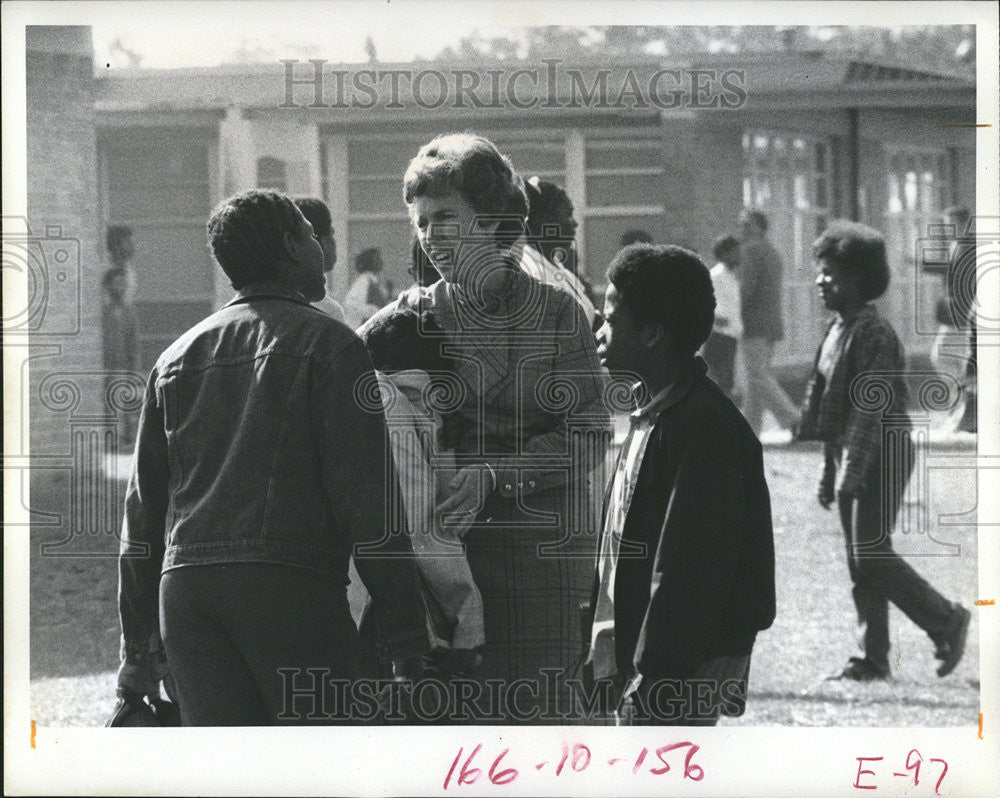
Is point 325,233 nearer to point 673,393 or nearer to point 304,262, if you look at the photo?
point 304,262

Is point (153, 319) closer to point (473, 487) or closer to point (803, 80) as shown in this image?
point (473, 487)

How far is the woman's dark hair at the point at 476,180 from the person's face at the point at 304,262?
0.29 m

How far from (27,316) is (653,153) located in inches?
69.2

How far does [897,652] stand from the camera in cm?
359

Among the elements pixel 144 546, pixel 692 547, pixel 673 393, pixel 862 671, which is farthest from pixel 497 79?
pixel 862 671

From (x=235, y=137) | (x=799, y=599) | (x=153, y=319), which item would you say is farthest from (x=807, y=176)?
(x=153, y=319)

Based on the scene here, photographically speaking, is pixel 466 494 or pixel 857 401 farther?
pixel 857 401

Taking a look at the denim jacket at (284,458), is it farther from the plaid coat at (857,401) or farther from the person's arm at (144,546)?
the plaid coat at (857,401)

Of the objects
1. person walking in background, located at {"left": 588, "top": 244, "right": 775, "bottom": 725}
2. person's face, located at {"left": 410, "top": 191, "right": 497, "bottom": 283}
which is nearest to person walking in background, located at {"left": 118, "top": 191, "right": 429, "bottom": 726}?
person's face, located at {"left": 410, "top": 191, "right": 497, "bottom": 283}

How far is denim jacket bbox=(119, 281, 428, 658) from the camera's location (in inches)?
120

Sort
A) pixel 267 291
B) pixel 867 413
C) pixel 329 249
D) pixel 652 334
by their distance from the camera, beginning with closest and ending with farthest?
pixel 652 334 → pixel 267 291 → pixel 329 249 → pixel 867 413

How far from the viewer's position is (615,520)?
122 inches

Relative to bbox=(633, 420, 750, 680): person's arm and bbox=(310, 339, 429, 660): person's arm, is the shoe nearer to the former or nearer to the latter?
bbox=(633, 420, 750, 680): person's arm

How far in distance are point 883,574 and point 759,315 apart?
782mm
